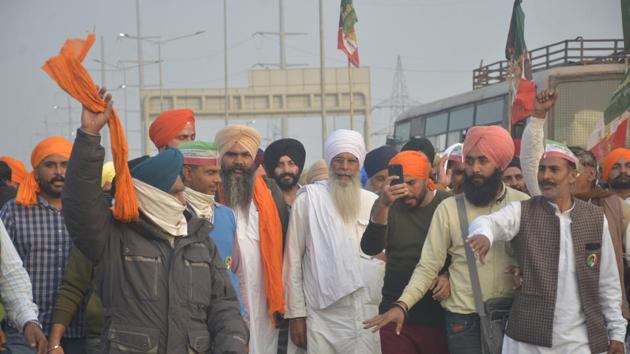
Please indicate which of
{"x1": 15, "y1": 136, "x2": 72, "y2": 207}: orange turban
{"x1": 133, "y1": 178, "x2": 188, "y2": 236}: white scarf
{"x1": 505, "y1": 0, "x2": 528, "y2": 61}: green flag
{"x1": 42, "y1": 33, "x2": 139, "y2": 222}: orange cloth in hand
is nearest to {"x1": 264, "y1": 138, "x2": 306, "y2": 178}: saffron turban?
{"x1": 15, "y1": 136, "x2": 72, "y2": 207}: orange turban

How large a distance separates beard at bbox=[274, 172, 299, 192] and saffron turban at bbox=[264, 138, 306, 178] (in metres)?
0.19

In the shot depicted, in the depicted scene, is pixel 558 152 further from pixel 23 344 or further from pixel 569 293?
pixel 23 344

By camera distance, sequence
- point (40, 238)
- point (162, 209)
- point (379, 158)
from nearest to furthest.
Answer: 1. point (162, 209)
2. point (40, 238)
3. point (379, 158)

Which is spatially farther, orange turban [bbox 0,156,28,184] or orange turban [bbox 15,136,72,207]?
orange turban [bbox 0,156,28,184]

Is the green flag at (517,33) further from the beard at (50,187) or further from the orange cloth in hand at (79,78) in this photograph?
the orange cloth in hand at (79,78)

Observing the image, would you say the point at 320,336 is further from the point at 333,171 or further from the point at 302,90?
the point at 302,90

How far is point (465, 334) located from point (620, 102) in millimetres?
2511

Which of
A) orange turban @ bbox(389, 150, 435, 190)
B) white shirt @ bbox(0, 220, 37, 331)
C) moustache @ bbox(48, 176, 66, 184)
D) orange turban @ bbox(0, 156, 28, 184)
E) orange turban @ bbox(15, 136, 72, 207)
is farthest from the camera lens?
orange turban @ bbox(0, 156, 28, 184)

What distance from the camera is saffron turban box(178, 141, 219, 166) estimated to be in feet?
20.6

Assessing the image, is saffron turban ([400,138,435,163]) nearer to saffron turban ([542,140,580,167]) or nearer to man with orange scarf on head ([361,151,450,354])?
man with orange scarf on head ([361,151,450,354])

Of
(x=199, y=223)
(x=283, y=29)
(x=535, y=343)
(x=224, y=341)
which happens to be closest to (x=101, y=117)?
(x=199, y=223)

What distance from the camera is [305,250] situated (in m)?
7.52

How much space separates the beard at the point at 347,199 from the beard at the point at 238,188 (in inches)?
22.4

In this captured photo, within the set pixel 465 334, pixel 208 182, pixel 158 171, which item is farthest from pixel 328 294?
pixel 158 171
